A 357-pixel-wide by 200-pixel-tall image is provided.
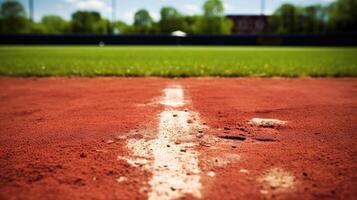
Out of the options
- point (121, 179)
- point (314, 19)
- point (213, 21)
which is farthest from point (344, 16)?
point (121, 179)

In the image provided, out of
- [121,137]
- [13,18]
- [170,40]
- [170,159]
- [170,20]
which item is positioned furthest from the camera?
[170,20]

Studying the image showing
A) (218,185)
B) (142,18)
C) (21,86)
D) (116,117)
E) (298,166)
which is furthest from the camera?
(142,18)

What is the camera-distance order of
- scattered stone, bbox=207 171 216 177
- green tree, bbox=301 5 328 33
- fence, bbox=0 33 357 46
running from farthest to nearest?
1. green tree, bbox=301 5 328 33
2. fence, bbox=0 33 357 46
3. scattered stone, bbox=207 171 216 177

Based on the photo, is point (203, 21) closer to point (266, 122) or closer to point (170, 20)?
point (170, 20)

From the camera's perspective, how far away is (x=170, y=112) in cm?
293

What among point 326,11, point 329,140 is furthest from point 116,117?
point 326,11

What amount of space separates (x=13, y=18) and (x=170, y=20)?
3472 centimetres

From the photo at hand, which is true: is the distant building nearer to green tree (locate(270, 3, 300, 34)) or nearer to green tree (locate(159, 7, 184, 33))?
green tree (locate(270, 3, 300, 34))

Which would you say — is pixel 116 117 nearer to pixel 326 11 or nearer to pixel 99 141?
pixel 99 141

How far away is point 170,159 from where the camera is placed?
5.68 feet

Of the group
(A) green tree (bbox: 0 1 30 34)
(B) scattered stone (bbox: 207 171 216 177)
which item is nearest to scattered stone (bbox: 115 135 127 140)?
(B) scattered stone (bbox: 207 171 216 177)

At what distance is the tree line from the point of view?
59.8 metres

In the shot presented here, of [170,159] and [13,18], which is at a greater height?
[13,18]

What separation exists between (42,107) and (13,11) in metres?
69.3
